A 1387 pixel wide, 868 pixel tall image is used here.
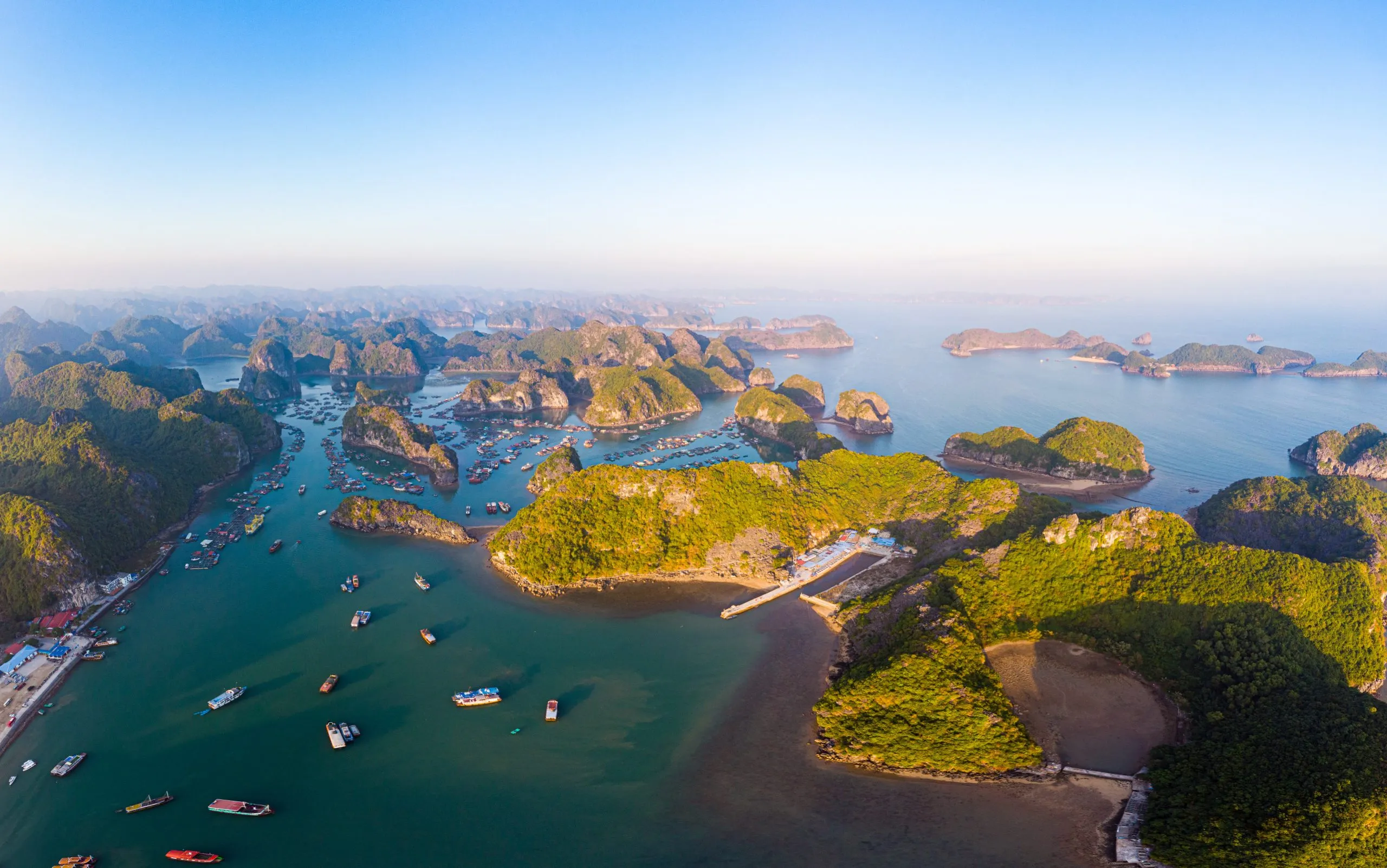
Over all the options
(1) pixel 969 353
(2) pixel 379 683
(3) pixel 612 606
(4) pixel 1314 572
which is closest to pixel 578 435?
(3) pixel 612 606

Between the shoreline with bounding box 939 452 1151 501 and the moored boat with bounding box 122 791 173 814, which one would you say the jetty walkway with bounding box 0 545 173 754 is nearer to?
the moored boat with bounding box 122 791 173 814

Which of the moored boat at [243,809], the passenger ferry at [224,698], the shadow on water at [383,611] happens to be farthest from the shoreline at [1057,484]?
the passenger ferry at [224,698]

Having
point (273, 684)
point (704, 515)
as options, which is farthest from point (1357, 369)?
point (273, 684)

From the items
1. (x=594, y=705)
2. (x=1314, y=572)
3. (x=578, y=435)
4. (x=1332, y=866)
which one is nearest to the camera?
(x=1332, y=866)

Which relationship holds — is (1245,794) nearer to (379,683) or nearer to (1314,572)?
(1314,572)

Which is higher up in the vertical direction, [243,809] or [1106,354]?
[1106,354]

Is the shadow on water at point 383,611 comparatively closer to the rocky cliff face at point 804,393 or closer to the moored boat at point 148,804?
the moored boat at point 148,804

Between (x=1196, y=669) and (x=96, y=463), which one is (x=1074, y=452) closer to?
(x=1196, y=669)
